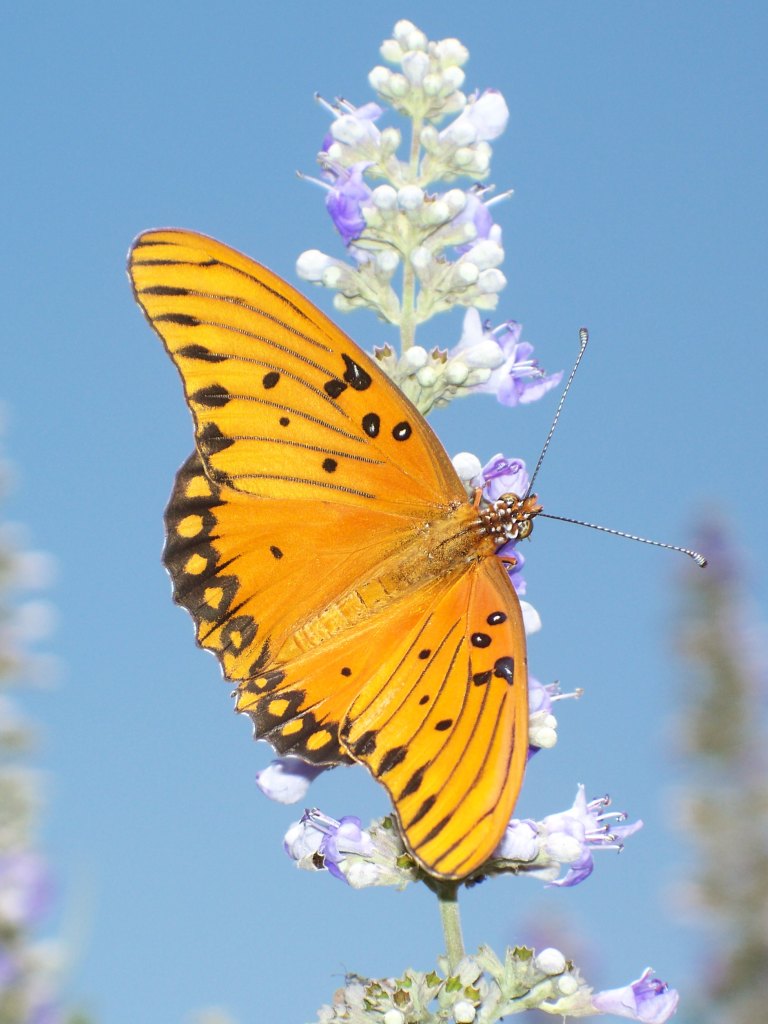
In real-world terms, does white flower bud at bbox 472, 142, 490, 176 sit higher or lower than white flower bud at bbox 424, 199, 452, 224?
higher

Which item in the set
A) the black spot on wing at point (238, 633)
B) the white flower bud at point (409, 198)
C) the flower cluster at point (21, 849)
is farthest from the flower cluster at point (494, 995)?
the flower cluster at point (21, 849)

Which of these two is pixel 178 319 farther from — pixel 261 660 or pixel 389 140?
pixel 389 140

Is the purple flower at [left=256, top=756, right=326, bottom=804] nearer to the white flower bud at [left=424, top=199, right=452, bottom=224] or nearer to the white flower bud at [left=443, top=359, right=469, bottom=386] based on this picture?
the white flower bud at [left=443, top=359, right=469, bottom=386]

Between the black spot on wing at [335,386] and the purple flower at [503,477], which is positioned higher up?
the black spot on wing at [335,386]

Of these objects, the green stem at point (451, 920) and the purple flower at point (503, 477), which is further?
the purple flower at point (503, 477)

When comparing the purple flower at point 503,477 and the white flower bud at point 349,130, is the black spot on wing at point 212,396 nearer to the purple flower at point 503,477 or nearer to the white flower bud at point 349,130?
the purple flower at point 503,477

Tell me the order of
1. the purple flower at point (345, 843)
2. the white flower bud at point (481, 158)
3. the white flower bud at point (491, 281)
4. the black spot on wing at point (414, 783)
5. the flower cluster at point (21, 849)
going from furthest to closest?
the flower cluster at point (21, 849), the white flower bud at point (481, 158), the white flower bud at point (491, 281), the purple flower at point (345, 843), the black spot on wing at point (414, 783)

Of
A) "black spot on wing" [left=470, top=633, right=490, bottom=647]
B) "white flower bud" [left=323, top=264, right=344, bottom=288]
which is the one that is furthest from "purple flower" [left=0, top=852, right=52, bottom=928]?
"black spot on wing" [left=470, top=633, right=490, bottom=647]

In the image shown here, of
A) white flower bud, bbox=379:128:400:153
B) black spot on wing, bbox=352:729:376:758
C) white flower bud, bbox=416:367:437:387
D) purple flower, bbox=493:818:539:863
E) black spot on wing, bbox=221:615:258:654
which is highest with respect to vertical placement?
white flower bud, bbox=379:128:400:153
